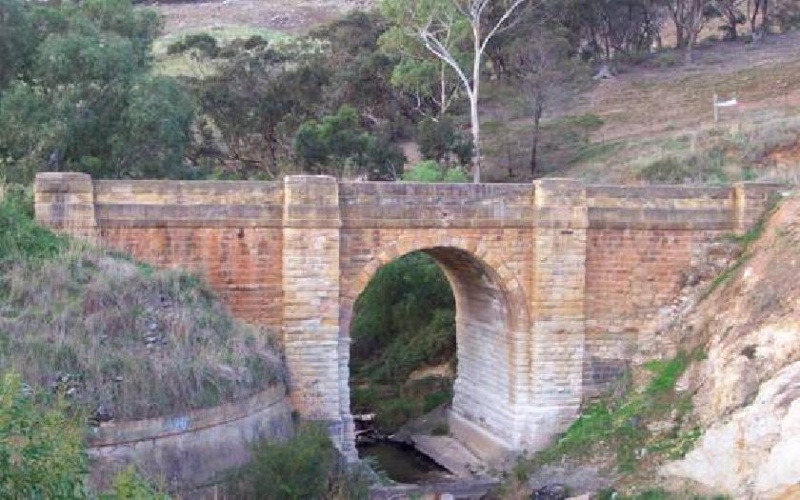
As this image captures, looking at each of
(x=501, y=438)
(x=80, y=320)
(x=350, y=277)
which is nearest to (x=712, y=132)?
(x=501, y=438)

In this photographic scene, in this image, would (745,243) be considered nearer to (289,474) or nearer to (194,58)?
(289,474)

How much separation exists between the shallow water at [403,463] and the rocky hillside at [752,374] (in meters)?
6.37

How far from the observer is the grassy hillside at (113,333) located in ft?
52.6

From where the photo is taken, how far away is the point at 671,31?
219 ft

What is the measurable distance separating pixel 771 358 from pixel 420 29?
23.2 m

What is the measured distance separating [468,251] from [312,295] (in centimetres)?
337

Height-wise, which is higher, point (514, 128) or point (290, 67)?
point (290, 67)

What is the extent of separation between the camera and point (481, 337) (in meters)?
24.6

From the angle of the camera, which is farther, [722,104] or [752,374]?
[722,104]

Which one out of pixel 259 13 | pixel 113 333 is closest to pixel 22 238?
pixel 113 333

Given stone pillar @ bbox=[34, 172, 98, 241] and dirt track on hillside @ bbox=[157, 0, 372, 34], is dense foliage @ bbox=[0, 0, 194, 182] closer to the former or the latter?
stone pillar @ bbox=[34, 172, 98, 241]

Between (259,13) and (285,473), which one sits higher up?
(259,13)

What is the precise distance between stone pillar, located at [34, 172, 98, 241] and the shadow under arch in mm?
5100

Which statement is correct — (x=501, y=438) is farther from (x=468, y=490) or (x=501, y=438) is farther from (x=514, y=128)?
(x=514, y=128)
